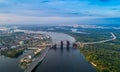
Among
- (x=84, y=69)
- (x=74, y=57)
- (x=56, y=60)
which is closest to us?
(x=84, y=69)

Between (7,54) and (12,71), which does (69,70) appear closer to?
(12,71)

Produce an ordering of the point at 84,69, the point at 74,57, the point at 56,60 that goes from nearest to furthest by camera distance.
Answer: the point at 84,69, the point at 56,60, the point at 74,57

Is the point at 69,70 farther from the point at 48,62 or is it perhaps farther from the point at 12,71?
the point at 12,71

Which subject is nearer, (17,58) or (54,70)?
(54,70)

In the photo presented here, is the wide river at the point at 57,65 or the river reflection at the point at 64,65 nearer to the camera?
the wide river at the point at 57,65

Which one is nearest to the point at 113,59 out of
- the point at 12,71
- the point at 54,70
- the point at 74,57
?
the point at 74,57

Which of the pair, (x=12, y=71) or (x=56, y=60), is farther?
(x=56, y=60)

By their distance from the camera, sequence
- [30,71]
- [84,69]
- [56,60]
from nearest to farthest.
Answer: [30,71] < [84,69] < [56,60]

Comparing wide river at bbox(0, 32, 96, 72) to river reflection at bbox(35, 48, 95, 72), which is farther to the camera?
river reflection at bbox(35, 48, 95, 72)

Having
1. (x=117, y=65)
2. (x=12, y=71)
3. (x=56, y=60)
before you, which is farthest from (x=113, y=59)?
(x=12, y=71)
